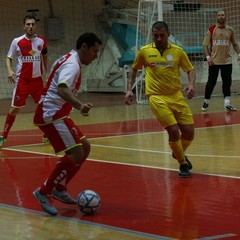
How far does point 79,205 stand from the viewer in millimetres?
6297

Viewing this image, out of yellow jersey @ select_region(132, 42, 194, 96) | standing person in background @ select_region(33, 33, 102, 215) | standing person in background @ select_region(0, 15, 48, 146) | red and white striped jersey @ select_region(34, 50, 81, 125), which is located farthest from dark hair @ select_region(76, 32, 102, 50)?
standing person in background @ select_region(0, 15, 48, 146)

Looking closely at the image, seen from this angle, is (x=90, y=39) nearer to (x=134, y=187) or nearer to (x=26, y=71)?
(x=134, y=187)

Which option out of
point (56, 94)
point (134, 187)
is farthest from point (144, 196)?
point (56, 94)

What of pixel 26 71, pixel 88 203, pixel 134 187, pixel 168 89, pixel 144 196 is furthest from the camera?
pixel 26 71

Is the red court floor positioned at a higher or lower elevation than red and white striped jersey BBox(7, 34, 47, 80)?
lower

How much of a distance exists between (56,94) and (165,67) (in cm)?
230

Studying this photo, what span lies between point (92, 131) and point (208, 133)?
2.34 metres

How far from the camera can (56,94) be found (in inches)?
254

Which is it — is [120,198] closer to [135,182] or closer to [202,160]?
[135,182]

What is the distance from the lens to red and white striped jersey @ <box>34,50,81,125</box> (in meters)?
6.26

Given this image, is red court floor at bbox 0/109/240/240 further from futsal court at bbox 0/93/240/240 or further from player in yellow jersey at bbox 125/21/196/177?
player in yellow jersey at bbox 125/21/196/177

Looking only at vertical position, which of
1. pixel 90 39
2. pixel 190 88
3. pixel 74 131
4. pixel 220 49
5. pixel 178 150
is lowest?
pixel 178 150

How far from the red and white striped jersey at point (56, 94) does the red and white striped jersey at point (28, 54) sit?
16.4 ft

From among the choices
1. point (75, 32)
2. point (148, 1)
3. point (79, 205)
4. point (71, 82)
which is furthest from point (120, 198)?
point (75, 32)
